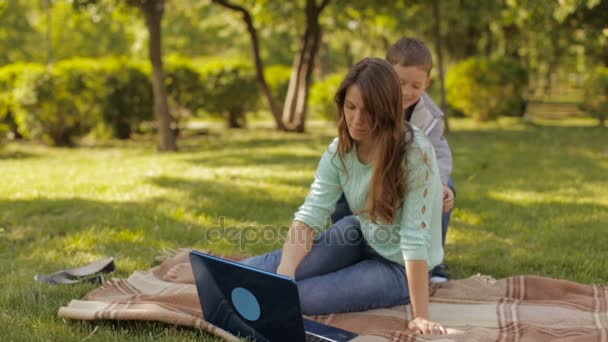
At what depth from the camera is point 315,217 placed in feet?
9.86

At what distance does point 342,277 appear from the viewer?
9.93 feet

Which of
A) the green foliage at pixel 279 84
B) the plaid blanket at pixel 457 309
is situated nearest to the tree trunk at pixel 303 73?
the green foliage at pixel 279 84

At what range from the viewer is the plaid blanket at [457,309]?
110 inches

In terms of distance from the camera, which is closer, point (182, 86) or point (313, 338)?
point (313, 338)

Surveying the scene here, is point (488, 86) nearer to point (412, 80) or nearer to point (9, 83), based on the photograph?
point (9, 83)

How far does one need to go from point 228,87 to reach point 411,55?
11.4 metres

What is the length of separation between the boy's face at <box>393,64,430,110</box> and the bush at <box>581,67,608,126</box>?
13.0 meters

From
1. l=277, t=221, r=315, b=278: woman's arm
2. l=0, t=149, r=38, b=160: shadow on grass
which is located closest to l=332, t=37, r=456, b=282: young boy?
l=277, t=221, r=315, b=278: woman's arm

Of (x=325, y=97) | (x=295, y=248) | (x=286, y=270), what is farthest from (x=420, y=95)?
(x=325, y=97)

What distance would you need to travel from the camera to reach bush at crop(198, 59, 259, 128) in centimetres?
1402

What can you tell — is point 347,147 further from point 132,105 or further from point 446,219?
point 132,105

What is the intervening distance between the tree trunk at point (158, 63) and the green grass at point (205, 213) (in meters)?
0.62

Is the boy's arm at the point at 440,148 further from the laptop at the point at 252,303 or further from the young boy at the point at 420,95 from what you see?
the laptop at the point at 252,303

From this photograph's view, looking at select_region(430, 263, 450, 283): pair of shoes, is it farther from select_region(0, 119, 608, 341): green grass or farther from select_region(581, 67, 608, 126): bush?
select_region(581, 67, 608, 126): bush
